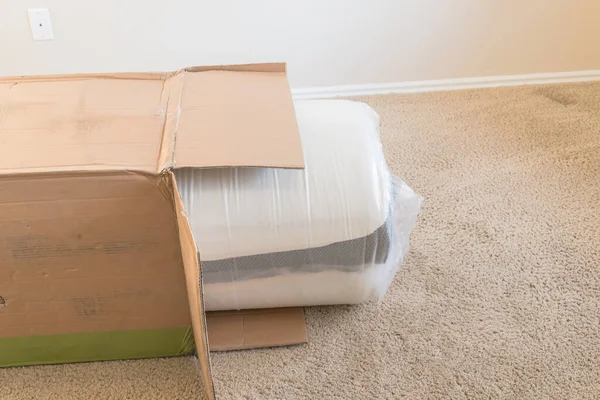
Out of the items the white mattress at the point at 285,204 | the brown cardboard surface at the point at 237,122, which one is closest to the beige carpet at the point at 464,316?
the white mattress at the point at 285,204

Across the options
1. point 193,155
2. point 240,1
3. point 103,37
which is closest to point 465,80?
point 240,1

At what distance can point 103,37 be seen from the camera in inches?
80.0

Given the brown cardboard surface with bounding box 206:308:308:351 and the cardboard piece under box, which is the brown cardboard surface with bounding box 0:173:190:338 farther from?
the brown cardboard surface with bounding box 206:308:308:351

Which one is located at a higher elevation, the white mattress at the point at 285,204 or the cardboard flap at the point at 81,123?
the cardboard flap at the point at 81,123

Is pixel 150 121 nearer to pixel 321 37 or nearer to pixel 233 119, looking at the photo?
pixel 233 119

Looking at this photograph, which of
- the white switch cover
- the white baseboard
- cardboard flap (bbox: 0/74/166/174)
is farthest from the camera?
the white baseboard

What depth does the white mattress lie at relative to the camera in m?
1.04

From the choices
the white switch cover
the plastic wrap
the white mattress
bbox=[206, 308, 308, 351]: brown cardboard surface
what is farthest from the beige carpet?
the white switch cover

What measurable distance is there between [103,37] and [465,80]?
4.54 ft

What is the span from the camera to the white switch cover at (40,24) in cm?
195

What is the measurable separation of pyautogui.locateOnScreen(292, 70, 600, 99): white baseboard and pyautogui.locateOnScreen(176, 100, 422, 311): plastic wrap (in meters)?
1.06

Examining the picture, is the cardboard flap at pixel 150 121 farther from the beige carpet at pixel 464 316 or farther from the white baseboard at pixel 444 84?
the white baseboard at pixel 444 84

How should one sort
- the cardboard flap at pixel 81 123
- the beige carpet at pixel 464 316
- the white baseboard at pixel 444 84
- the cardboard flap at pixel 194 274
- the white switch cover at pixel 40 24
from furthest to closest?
the white baseboard at pixel 444 84 < the white switch cover at pixel 40 24 < the beige carpet at pixel 464 316 < the cardboard flap at pixel 81 123 < the cardboard flap at pixel 194 274

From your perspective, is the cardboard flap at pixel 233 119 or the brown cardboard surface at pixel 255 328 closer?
the cardboard flap at pixel 233 119
